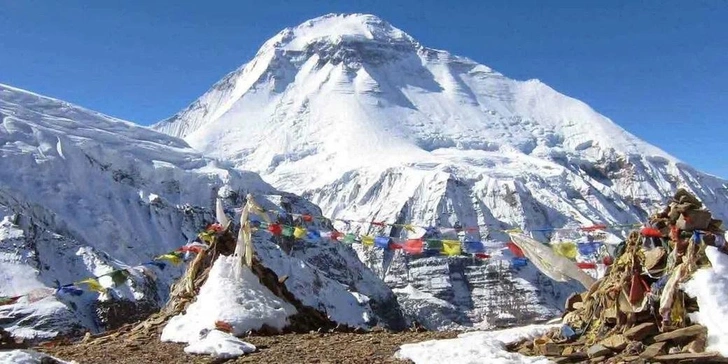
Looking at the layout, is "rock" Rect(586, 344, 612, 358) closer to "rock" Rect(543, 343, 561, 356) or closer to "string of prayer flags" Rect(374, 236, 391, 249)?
"rock" Rect(543, 343, 561, 356)

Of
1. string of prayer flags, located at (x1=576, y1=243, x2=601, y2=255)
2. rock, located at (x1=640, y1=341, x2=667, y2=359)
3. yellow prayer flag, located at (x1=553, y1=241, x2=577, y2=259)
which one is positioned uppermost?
string of prayer flags, located at (x1=576, y1=243, x2=601, y2=255)

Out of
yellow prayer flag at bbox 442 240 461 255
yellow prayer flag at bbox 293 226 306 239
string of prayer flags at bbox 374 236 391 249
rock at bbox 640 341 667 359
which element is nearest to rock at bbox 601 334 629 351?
rock at bbox 640 341 667 359

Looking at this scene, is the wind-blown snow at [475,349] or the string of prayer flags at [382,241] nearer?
the wind-blown snow at [475,349]

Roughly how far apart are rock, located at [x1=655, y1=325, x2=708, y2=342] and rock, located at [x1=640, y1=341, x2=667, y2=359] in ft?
0.39

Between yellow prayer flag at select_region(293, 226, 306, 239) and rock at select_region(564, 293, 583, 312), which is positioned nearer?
rock at select_region(564, 293, 583, 312)

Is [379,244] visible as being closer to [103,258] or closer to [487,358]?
[487,358]

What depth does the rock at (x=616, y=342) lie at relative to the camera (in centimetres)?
1135

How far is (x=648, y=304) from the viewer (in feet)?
38.3

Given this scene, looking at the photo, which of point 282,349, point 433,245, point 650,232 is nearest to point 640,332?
point 650,232

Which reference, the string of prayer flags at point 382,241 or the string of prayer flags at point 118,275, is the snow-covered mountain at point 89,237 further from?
the string of prayer flags at point 382,241

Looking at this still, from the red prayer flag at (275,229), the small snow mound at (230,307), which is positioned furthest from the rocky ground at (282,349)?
the red prayer flag at (275,229)

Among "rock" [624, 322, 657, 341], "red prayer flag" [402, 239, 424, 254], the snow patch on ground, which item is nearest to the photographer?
the snow patch on ground

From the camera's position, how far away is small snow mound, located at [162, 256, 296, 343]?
16.9 m

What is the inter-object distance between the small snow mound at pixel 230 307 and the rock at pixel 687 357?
9.11 metres
